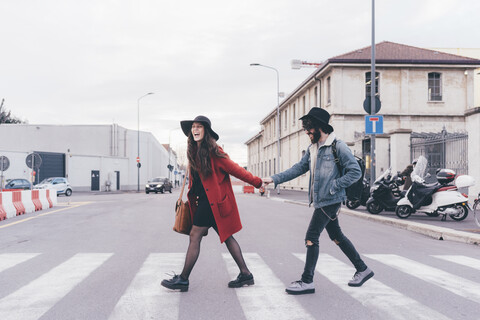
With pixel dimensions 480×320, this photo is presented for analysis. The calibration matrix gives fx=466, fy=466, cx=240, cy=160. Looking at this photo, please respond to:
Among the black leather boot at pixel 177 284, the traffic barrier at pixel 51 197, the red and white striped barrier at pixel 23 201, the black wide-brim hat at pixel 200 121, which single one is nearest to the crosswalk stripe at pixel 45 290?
the black leather boot at pixel 177 284

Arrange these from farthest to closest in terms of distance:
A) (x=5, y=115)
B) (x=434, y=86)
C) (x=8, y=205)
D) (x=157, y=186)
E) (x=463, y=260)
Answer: (x=5, y=115)
(x=157, y=186)
(x=434, y=86)
(x=8, y=205)
(x=463, y=260)

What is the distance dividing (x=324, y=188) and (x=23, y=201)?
13382 mm

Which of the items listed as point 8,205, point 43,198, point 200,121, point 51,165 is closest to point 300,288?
point 200,121

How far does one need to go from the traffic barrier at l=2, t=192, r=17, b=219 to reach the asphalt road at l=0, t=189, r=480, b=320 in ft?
14.6

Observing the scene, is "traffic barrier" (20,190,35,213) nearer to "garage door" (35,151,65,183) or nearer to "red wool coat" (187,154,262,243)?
"red wool coat" (187,154,262,243)

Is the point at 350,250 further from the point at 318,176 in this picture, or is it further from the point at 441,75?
the point at 441,75

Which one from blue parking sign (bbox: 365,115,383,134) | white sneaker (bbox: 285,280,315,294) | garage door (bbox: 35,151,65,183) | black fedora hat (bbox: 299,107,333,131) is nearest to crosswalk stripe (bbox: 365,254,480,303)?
white sneaker (bbox: 285,280,315,294)

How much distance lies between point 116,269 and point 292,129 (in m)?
38.8

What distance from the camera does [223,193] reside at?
4781 mm

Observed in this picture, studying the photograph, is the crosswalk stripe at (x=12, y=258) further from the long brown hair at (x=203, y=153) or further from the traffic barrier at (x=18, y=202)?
the traffic barrier at (x=18, y=202)

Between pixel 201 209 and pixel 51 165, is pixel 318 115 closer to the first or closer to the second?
pixel 201 209

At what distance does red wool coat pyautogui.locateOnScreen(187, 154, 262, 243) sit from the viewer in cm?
471

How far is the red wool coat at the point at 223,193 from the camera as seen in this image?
15.5 ft

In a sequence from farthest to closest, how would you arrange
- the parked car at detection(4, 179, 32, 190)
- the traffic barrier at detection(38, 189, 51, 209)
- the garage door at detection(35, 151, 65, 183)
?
1. the garage door at detection(35, 151, 65, 183)
2. the parked car at detection(4, 179, 32, 190)
3. the traffic barrier at detection(38, 189, 51, 209)
